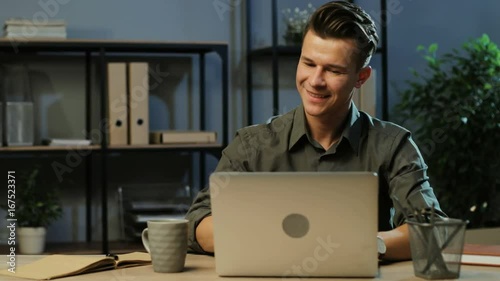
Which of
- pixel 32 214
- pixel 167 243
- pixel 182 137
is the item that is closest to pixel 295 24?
pixel 182 137

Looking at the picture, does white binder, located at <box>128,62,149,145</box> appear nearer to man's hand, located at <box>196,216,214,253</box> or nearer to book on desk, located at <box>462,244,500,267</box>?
man's hand, located at <box>196,216,214,253</box>

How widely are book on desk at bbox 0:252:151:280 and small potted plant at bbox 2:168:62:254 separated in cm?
169

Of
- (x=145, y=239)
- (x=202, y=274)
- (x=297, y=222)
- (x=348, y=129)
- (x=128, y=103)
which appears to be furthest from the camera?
(x=128, y=103)

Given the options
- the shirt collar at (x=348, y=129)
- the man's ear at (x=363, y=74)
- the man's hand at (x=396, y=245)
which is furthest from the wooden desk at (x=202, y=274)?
the man's ear at (x=363, y=74)

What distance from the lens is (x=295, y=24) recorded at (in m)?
3.92

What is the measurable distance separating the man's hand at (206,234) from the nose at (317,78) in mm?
429

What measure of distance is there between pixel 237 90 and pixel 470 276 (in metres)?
2.44

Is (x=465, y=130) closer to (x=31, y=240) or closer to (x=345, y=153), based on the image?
(x=345, y=153)

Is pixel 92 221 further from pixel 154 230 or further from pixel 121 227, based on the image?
pixel 154 230

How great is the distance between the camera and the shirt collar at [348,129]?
2.23 metres

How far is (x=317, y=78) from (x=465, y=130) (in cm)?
197

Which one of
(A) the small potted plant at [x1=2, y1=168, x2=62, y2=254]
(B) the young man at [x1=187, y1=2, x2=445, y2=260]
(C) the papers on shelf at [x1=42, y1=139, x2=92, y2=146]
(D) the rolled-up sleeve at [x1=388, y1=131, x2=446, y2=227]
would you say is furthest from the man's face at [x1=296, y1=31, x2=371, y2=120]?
(A) the small potted plant at [x1=2, y1=168, x2=62, y2=254]

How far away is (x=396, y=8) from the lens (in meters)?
4.23

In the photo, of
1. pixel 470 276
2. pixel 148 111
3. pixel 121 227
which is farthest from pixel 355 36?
pixel 121 227
